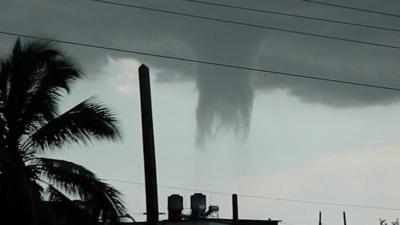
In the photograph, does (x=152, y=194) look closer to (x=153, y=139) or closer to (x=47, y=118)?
(x=153, y=139)

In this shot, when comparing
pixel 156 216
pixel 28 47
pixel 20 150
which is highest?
pixel 28 47

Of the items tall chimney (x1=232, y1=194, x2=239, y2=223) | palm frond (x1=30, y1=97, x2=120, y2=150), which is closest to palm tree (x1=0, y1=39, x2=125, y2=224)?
palm frond (x1=30, y1=97, x2=120, y2=150)

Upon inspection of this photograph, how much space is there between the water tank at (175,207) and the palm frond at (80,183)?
2562 centimetres

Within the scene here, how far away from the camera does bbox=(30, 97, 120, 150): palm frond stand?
74.2 feet

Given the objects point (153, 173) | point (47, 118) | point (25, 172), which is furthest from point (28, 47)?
point (153, 173)

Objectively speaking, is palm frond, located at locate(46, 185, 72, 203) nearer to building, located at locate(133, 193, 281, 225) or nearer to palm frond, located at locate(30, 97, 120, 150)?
palm frond, located at locate(30, 97, 120, 150)

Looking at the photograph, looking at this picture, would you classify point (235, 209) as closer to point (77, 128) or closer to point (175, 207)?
point (175, 207)

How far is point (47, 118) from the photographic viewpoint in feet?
75.2

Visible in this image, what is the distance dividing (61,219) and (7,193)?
6.86 ft

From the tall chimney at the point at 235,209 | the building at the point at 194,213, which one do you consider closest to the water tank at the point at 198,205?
the building at the point at 194,213

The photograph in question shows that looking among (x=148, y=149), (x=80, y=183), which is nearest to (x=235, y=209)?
(x=80, y=183)

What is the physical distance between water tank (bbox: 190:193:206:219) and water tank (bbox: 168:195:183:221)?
679 millimetres

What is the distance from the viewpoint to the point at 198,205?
48.0 metres

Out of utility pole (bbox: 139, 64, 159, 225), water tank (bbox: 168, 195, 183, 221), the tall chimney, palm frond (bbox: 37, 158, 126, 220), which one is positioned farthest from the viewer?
water tank (bbox: 168, 195, 183, 221)
